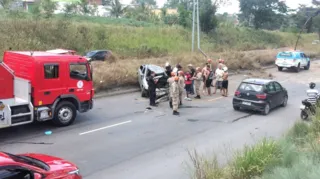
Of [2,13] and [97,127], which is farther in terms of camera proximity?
[2,13]

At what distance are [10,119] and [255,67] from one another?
2331 cm

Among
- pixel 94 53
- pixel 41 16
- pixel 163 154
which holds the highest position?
pixel 41 16

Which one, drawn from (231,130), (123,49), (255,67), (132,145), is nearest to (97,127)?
(132,145)

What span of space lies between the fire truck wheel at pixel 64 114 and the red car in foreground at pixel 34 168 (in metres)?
5.68

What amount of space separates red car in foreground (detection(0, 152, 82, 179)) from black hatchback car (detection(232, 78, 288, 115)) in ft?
34.9

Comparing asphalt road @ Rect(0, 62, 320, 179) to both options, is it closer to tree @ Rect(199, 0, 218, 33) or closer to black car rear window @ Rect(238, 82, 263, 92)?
black car rear window @ Rect(238, 82, 263, 92)

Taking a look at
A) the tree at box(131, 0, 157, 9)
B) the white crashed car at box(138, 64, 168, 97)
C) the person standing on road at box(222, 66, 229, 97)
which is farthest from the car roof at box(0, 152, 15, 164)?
the tree at box(131, 0, 157, 9)

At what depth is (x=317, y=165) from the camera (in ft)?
21.5

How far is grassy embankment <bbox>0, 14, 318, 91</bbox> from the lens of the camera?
21781mm

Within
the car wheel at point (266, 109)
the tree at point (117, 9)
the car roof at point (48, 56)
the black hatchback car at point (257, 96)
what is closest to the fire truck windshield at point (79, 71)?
the car roof at point (48, 56)

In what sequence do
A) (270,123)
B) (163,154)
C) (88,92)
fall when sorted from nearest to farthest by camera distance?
1. (163,154)
2. (88,92)
3. (270,123)

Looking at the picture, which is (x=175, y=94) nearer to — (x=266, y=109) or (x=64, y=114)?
(x=266, y=109)

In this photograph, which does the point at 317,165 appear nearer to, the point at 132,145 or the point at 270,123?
the point at 132,145

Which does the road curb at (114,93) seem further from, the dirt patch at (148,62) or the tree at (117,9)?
the tree at (117,9)
